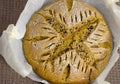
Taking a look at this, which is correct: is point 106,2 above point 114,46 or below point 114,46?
above

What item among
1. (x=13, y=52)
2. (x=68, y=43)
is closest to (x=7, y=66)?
(x=13, y=52)

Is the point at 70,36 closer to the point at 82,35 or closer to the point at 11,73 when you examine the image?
the point at 82,35

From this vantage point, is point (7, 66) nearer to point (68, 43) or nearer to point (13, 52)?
point (13, 52)

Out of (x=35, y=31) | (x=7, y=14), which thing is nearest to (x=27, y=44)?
(x=35, y=31)

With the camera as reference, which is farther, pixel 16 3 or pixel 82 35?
pixel 16 3
